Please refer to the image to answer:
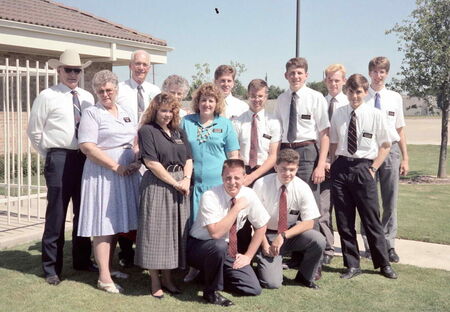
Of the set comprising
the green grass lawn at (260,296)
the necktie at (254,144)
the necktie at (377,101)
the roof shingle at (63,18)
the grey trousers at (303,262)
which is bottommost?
the green grass lawn at (260,296)

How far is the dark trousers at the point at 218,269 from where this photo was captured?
4.46 m

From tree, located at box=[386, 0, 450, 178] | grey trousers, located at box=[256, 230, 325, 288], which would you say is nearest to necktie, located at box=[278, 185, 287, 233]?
grey trousers, located at box=[256, 230, 325, 288]

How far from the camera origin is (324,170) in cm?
533

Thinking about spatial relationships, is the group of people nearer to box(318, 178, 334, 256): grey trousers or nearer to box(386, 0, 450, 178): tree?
box(318, 178, 334, 256): grey trousers

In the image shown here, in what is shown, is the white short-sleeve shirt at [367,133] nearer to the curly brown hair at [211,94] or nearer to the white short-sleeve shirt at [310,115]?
the white short-sleeve shirt at [310,115]

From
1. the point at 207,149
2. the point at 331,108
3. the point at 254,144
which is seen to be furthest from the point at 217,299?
the point at 331,108

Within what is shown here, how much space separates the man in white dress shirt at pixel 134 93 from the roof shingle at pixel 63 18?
23.5 ft

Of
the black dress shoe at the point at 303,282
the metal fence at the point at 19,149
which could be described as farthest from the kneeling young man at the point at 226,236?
the metal fence at the point at 19,149

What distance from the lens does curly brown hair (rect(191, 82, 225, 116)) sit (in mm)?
4719

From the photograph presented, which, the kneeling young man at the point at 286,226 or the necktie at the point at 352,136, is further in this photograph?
the necktie at the point at 352,136

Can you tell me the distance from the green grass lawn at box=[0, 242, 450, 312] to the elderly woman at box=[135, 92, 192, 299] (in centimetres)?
33

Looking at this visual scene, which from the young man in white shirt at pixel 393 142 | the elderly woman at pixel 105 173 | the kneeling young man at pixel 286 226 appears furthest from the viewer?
the young man in white shirt at pixel 393 142

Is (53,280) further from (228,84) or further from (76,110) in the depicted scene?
(228,84)

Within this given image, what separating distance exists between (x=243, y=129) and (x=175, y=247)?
1.40m
